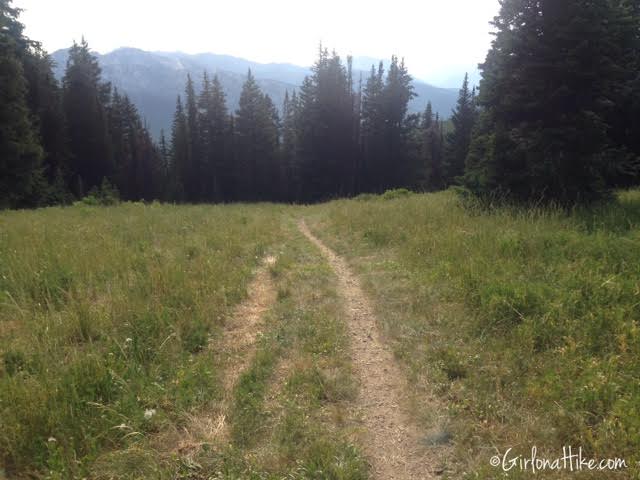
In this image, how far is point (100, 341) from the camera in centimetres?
426

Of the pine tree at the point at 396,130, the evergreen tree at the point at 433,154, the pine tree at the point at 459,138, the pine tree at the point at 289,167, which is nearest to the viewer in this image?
the pine tree at the point at 459,138

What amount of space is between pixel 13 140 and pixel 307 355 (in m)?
25.7

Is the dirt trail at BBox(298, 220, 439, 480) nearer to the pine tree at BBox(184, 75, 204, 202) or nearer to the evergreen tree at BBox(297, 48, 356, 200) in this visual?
the evergreen tree at BBox(297, 48, 356, 200)

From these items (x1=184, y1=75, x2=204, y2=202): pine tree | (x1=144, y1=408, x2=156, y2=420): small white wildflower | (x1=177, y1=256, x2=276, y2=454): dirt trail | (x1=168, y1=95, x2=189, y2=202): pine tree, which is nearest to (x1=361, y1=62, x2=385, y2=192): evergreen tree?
(x1=184, y1=75, x2=204, y2=202): pine tree

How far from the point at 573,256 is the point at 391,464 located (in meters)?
4.69

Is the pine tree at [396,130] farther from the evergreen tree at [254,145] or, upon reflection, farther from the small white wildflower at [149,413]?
the small white wildflower at [149,413]

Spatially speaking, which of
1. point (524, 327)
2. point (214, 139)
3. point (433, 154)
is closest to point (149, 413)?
point (524, 327)

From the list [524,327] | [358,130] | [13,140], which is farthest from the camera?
[358,130]

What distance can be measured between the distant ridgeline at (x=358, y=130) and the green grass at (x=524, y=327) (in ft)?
9.23

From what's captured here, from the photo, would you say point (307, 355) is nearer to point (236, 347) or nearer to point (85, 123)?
point (236, 347)

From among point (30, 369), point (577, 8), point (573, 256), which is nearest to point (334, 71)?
point (577, 8)

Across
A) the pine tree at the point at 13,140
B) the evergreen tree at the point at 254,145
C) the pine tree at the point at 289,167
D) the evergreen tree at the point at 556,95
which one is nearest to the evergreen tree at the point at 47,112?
the pine tree at the point at 13,140

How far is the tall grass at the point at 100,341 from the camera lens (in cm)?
288

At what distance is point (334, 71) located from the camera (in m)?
40.2
